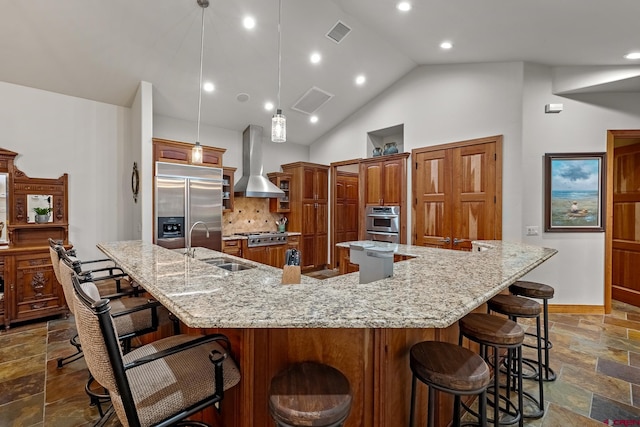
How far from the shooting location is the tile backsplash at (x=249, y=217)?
19.3 feet

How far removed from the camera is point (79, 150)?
4.36 m

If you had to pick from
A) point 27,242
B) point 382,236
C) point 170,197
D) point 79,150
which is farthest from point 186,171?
point 382,236

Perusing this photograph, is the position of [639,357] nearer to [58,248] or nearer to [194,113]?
[58,248]

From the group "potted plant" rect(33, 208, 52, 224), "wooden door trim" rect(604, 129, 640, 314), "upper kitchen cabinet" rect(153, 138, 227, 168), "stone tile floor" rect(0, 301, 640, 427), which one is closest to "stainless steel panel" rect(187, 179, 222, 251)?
"upper kitchen cabinet" rect(153, 138, 227, 168)

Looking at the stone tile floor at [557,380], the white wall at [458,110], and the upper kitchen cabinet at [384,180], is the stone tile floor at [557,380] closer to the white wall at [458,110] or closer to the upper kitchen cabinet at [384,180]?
the white wall at [458,110]

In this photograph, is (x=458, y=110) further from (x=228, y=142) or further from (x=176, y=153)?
(x=176, y=153)

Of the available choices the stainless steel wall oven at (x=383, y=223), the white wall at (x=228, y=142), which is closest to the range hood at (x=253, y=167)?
the white wall at (x=228, y=142)

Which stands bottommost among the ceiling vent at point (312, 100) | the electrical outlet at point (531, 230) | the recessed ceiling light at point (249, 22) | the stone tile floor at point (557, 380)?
the stone tile floor at point (557, 380)

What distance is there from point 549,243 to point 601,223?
0.67 metres

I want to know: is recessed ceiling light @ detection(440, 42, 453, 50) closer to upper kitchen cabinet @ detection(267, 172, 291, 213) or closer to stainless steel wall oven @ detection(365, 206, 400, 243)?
stainless steel wall oven @ detection(365, 206, 400, 243)

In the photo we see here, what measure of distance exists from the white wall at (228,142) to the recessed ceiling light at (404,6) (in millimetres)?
3470

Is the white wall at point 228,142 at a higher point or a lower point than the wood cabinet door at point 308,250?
higher

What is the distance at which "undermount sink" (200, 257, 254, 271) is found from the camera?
8.09ft

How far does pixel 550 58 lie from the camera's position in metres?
3.76
